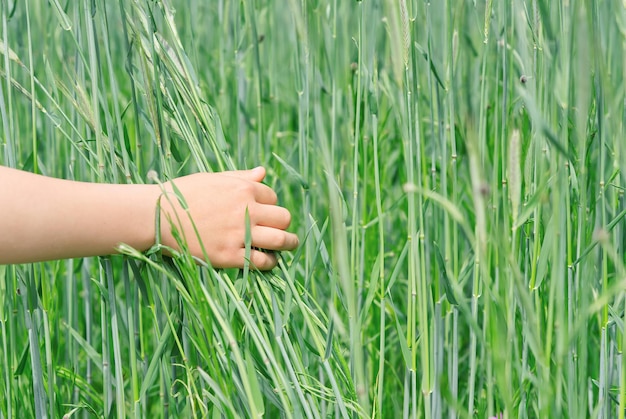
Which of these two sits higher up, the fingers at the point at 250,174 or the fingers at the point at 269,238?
the fingers at the point at 250,174

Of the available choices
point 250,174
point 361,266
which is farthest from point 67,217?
point 361,266

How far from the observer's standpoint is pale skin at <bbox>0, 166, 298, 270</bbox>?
0.58 m

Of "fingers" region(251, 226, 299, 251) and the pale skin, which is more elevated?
the pale skin

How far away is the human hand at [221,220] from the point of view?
24.8 inches

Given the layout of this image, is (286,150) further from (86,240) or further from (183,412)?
(86,240)

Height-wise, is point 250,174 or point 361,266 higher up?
point 250,174

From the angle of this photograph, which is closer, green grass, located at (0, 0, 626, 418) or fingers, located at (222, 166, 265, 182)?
green grass, located at (0, 0, 626, 418)

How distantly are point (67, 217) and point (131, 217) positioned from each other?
0.05 meters

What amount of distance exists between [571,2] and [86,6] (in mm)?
393

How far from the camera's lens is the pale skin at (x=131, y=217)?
1.90 feet

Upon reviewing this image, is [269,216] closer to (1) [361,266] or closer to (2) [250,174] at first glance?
(2) [250,174]

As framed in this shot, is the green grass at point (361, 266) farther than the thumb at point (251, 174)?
No

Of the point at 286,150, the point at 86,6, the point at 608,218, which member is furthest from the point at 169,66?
the point at 286,150

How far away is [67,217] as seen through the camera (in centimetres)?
59
